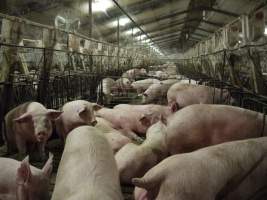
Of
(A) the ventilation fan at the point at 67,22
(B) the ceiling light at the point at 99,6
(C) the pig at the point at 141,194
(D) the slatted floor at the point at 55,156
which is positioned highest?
(B) the ceiling light at the point at 99,6

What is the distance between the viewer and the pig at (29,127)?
10.8 ft

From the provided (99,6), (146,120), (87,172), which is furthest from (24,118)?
(99,6)

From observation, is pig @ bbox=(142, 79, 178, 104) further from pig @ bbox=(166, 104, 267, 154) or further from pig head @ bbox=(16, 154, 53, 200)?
pig head @ bbox=(16, 154, 53, 200)

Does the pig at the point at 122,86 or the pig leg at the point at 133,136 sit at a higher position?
the pig at the point at 122,86

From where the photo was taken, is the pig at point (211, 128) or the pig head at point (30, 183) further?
the pig at point (211, 128)

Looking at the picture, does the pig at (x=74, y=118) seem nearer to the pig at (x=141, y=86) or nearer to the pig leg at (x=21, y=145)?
the pig leg at (x=21, y=145)

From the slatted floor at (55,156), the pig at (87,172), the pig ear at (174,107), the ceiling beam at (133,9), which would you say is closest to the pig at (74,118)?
the slatted floor at (55,156)

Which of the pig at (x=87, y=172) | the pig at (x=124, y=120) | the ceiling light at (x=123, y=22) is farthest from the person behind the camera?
the ceiling light at (x=123, y=22)

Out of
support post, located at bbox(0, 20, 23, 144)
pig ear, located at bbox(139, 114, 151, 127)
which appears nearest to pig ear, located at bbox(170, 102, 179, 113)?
pig ear, located at bbox(139, 114, 151, 127)

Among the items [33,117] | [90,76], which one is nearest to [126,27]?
[90,76]

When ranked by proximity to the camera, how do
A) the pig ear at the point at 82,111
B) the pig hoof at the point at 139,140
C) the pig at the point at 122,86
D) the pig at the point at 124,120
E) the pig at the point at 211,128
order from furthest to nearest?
the pig at the point at 122,86 → the pig at the point at 124,120 → the pig hoof at the point at 139,140 → the pig ear at the point at 82,111 → the pig at the point at 211,128

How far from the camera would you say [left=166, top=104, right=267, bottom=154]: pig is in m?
2.85

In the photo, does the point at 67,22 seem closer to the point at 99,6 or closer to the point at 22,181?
the point at 99,6

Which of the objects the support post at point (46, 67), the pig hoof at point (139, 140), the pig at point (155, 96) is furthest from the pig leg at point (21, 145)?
the pig at point (155, 96)
